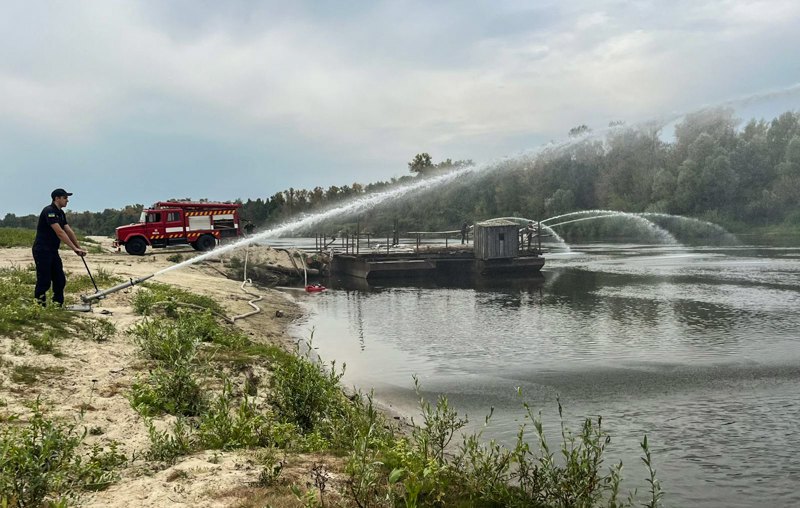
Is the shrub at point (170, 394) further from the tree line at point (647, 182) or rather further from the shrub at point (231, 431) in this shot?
the tree line at point (647, 182)

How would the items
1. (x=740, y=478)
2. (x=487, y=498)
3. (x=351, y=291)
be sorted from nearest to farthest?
(x=487, y=498)
(x=740, y=478)
(x=351, y=291)

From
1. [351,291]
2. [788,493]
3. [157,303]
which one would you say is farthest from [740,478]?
[351,291]

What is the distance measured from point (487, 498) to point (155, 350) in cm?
687

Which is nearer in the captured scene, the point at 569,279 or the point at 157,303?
the point at 157,303

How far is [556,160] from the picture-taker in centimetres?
10850

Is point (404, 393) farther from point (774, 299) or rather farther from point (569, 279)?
point (569, 279)

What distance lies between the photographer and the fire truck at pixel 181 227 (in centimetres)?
3850

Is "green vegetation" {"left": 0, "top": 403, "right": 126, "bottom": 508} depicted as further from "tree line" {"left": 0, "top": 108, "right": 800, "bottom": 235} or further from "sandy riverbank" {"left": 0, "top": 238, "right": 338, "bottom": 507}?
"tree line" {"left": 0, "top": 108, "right": 800, "bottom": 235}

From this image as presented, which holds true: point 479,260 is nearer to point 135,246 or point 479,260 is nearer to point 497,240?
point 497,240

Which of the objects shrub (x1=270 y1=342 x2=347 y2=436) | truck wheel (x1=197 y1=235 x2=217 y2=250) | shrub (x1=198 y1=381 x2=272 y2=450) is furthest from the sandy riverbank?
truck wheel (x1=197 y1=235 x2=217 y2=250)

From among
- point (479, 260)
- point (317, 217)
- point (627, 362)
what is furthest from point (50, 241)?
point (479, 260)

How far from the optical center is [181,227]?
131 feet

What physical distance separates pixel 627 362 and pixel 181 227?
102ft

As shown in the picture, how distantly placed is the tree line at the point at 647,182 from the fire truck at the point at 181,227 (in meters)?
27.0
